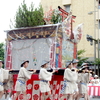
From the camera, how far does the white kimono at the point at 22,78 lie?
8422 millimetres

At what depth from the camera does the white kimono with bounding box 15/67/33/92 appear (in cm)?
842

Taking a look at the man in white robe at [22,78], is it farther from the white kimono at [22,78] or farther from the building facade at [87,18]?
the building facade at [87,18]

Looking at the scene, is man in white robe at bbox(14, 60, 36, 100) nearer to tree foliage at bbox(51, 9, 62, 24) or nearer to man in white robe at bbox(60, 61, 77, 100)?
man in white robe at bbox(60, 61, 77, 100)

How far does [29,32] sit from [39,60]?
125 centimetres

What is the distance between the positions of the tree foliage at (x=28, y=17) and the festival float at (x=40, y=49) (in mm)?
2037

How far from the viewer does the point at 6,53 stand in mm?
10664

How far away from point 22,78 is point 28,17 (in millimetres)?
5049

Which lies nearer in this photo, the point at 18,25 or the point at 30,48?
the point at 30,48

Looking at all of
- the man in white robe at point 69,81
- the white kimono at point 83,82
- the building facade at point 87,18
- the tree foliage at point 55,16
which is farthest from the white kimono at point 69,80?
the building facade at point 87,18

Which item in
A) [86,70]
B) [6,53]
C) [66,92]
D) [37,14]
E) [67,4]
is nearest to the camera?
[66,92]

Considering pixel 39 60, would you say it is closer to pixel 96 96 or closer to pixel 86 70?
pixel 86 70

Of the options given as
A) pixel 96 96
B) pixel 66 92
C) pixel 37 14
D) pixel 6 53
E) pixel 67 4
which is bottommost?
pixel 96 96

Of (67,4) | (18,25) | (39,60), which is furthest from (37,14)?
(67,4)

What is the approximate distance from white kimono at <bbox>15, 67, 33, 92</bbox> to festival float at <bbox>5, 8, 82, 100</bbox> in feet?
2.61
